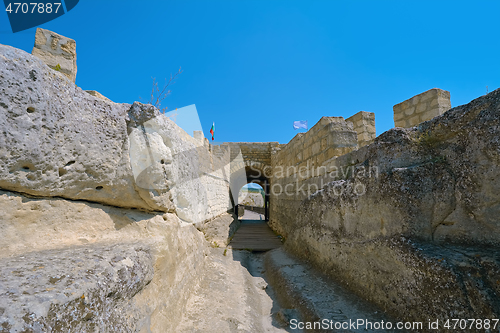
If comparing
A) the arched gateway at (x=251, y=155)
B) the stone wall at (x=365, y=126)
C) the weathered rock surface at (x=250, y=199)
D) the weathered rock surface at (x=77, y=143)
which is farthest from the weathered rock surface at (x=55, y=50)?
the weathered rock surface at (x=250, y=199)

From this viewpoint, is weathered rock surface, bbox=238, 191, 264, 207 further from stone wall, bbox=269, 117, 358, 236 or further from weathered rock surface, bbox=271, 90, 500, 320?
weathered rock surface, bbox=271, 90, 500, 320

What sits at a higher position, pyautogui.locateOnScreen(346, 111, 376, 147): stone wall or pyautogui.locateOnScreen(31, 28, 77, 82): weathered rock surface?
pyautogui.locateOnScreen(31, 28, 77, 82): weathered rock surface

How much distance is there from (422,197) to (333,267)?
138 cm

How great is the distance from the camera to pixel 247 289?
327 cm

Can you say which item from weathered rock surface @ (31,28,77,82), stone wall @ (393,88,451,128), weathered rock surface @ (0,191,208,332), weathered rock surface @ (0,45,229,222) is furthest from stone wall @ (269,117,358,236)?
weathered rock surface @ (31,28,77,82)

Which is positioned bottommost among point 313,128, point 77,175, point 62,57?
point 77,175

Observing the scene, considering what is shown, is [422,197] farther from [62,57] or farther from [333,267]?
[62,57]

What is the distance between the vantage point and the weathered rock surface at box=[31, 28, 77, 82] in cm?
359

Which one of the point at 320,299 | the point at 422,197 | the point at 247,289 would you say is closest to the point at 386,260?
the point at 422,197

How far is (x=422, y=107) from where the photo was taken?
4.34 metres

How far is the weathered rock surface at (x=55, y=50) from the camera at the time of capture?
3.59 m

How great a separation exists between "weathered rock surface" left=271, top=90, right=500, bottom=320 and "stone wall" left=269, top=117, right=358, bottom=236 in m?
1.24

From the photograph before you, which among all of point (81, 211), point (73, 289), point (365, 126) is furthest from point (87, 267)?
point (365, 126)

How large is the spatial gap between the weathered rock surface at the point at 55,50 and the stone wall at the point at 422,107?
213 inches
